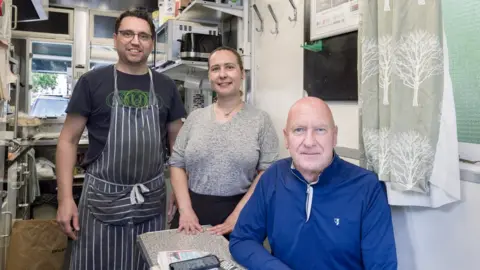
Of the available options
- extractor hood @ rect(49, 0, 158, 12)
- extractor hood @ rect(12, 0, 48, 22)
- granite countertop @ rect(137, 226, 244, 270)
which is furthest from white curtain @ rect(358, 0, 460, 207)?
extractor hood @ rect(49, 0, 158, 12)

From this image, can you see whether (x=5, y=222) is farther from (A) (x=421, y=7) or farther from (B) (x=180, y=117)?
(A) (x=421, y=7)

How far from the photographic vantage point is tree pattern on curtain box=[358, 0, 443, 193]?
1.03 m

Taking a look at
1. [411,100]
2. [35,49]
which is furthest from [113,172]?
[35,49]

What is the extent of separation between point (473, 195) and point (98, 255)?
4.61 ft

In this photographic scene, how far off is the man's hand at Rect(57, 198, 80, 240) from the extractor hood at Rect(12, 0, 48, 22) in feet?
6.24

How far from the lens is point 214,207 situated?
1.58m

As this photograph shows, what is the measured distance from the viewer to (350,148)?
1542mm

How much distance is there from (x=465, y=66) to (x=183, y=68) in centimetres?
194

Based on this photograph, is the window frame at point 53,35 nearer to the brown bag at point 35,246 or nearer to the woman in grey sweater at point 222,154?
the brown bag at point 35,246

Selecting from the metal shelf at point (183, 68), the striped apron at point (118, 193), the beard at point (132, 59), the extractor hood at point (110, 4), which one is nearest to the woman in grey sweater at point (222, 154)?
the striped apron at point (118, 193)

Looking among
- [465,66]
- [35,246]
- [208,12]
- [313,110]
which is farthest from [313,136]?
[35,246]

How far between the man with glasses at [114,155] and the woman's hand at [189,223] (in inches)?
9.3

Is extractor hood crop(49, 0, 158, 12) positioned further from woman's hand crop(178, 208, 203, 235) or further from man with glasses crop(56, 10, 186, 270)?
woman's hand crop(178, 208, 203, 235)

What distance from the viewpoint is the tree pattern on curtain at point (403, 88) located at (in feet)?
3.39
